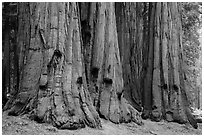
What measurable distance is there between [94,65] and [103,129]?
6.45ft

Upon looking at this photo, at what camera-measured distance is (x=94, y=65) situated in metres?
8.64

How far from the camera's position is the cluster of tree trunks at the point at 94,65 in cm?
693

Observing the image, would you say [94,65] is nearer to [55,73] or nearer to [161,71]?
[55,73]

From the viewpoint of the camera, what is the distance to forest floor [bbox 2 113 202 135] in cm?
631

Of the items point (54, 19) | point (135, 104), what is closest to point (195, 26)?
point (135, 104)

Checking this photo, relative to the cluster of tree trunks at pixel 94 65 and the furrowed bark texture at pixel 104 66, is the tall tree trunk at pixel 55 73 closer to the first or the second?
the cluster of tree trunks at pixel 94 65

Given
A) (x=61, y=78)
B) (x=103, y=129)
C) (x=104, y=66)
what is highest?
(x=104, y=66)

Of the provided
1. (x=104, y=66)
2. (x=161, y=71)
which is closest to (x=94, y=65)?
(x=104, y=66)

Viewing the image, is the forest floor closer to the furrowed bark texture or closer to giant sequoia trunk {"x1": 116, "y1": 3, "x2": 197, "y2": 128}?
the furrowed bark texture

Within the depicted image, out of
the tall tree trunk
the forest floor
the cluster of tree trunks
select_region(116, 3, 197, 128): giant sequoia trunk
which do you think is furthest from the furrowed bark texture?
select_region(116, 3, 197, 128): giant sequoia trunk

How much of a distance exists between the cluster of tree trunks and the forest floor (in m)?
0.15

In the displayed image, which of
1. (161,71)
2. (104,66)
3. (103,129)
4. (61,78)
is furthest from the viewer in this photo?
(161,71)

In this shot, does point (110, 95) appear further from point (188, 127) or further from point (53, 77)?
point (188, 127)

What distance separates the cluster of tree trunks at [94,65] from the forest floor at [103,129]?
0.15 meters
